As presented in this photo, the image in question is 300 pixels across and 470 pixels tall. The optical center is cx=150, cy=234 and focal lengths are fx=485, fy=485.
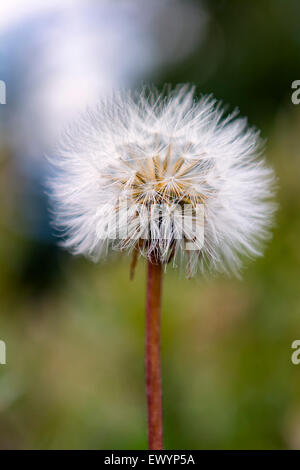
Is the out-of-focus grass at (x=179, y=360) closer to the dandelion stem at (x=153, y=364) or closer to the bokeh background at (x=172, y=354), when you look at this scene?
the bokeh background at (x=172, y=354)

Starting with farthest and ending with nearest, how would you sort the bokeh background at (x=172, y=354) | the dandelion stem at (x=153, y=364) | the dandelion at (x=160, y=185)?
the bokeh background at (x=172, y=354) → the dandelion at (x=160, y=185) → the dandelion stem at (x=153, y=364)

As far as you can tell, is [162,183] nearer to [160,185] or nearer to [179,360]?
[160,185]

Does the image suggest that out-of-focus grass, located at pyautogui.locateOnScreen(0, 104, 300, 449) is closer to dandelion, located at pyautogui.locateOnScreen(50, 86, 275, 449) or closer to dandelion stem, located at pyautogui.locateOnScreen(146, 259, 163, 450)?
dandelion, located at pyautogui.locateOnScreen(50, 86, 275, 449)

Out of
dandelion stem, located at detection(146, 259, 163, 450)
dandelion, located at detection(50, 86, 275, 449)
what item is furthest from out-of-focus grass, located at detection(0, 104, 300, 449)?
dandelion stem, located at detection(146, 259, 163, 450)

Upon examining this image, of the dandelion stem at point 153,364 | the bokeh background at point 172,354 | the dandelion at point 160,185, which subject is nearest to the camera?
the dandelion stem at point 153,364

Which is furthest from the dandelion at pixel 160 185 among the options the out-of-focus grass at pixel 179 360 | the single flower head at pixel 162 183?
the out-of-focus grass at pixel 179 360
